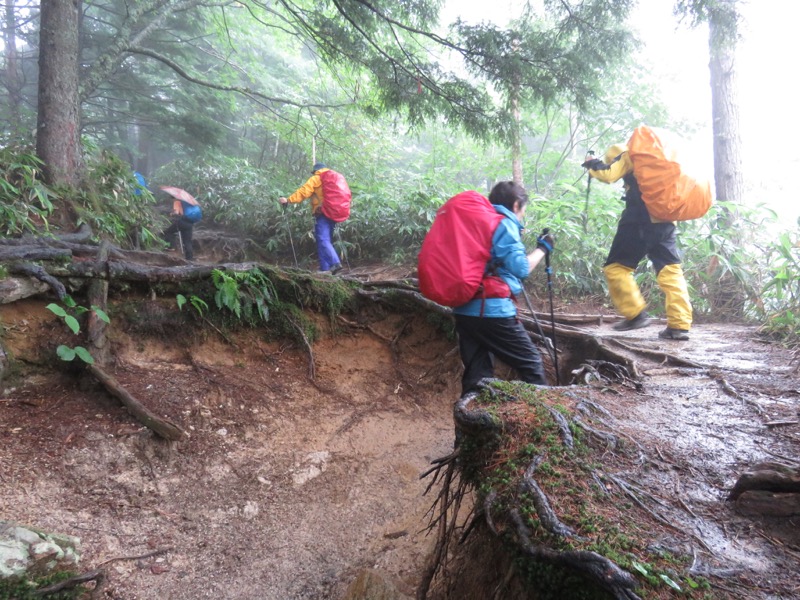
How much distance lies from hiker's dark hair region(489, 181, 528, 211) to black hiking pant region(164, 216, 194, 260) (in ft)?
26.5

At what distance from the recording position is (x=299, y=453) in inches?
179

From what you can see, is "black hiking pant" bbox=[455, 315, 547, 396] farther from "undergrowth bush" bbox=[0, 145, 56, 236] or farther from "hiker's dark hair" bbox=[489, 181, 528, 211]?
"undergrowth bush" bbox=[0, 145, 56, 236]

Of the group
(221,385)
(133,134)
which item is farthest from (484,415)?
(133,134)

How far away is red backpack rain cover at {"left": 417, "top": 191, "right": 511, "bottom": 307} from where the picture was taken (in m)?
3.24

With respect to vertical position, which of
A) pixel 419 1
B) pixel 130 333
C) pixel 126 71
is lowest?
pixel 130 333

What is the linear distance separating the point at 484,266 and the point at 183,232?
27.8 feet

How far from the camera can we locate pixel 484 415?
7.93ft

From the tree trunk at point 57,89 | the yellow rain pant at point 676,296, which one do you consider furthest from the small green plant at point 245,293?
the yellow rain pant at point 676,296

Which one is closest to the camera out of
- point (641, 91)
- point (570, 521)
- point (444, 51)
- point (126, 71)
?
point (570, 521)

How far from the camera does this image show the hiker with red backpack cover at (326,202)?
7.96m

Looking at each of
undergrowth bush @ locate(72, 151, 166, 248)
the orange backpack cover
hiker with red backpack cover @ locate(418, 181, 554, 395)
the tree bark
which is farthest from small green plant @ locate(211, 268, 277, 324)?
the orange backpack cover

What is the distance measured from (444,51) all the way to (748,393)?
18.6 ft

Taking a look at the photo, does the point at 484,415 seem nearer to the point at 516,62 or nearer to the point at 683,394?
the point at 683,394

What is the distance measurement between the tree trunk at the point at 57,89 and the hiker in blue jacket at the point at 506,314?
6452 mm
